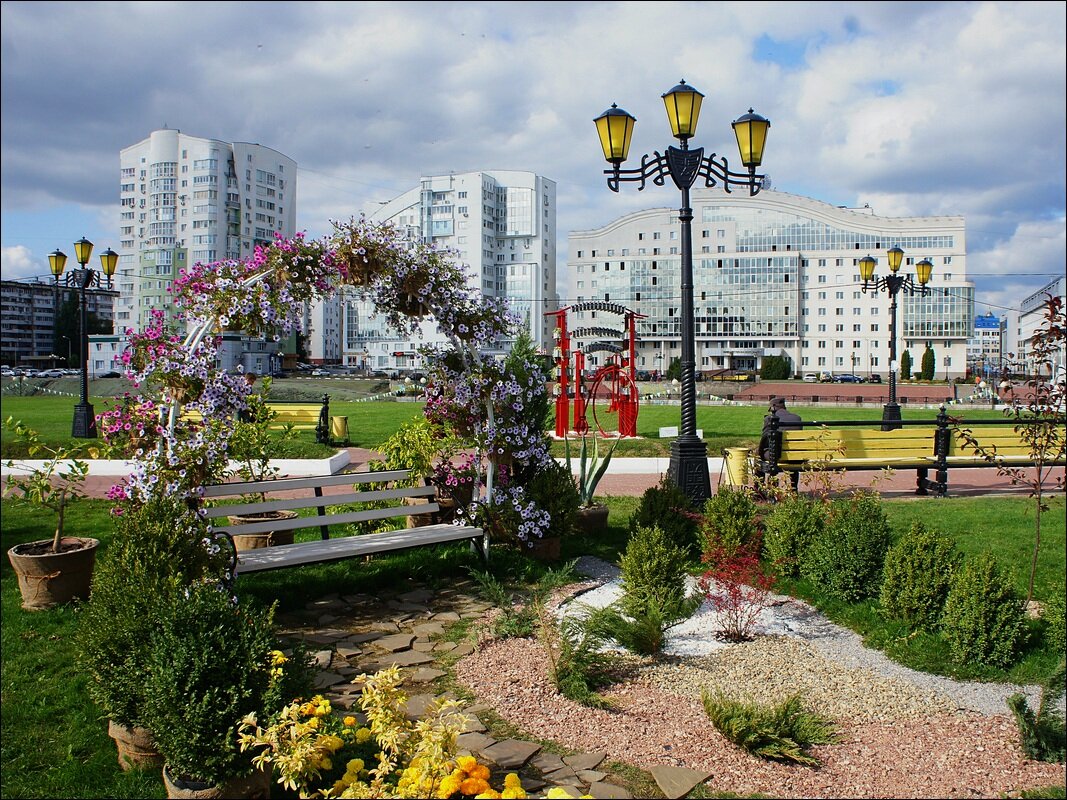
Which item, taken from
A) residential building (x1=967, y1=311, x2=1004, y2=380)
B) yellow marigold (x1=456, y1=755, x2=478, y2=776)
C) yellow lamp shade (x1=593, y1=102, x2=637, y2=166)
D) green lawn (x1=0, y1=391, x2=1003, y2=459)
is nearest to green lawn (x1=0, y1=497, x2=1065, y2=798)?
yellow marigold (x1=456, y1=755, x2=478, y2=776)

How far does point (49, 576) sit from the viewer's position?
18.7ft

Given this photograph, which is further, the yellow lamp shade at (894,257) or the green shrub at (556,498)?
the yellow lamp shade at (894,257)

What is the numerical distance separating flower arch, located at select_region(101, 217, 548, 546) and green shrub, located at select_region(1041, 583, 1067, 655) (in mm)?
4585

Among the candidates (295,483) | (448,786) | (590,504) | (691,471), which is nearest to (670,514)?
(691,471)

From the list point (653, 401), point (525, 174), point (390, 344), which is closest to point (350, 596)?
point (653, 401)

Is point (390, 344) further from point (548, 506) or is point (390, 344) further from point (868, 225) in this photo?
point (548, 506)

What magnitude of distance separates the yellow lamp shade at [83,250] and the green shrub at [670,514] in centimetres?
1509

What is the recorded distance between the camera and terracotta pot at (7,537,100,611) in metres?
5.67

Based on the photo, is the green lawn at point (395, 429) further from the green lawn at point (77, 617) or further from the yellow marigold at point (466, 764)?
the yellow marigold at point (466, 764)

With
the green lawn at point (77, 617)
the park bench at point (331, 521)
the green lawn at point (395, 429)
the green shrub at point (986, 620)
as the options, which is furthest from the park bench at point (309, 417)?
the green shrub at point (986, 620)

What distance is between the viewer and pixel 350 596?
633cm

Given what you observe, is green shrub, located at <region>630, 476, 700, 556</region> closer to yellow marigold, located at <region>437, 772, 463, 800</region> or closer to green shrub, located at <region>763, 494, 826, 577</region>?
green shrub, located at <region>763, 494, 826, 577</region>

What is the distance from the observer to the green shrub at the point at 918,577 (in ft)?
17.1

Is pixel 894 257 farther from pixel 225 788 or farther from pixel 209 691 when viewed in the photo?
pixel 225 788
